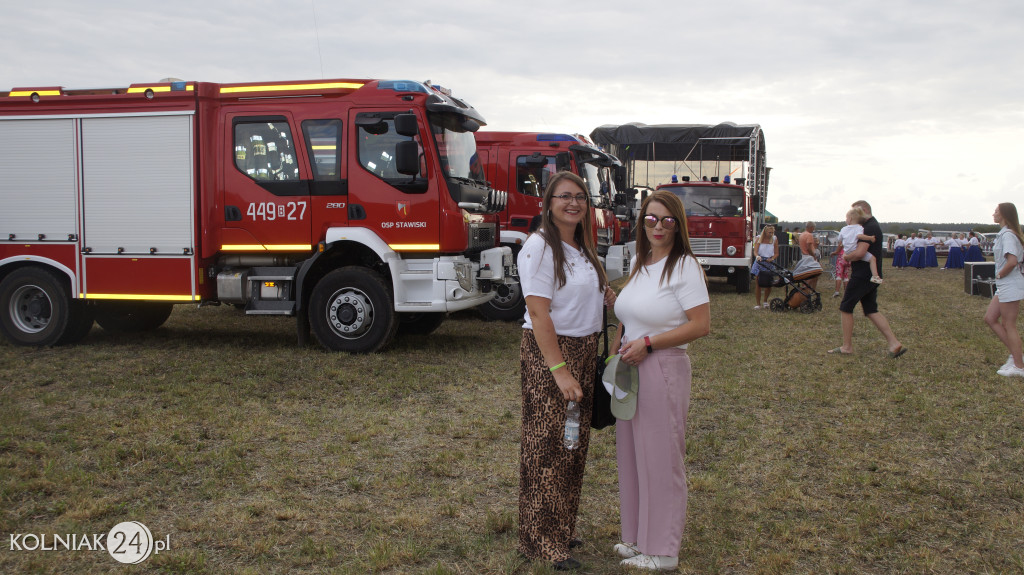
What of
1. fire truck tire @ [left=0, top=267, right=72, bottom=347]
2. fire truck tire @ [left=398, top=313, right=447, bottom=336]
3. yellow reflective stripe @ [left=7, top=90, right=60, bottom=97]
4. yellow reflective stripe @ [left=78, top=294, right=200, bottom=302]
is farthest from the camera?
fire truck tire @ [left=398, top=313, right=447, bottom=336]

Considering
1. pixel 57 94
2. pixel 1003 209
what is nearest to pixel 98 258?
pixel 57 94

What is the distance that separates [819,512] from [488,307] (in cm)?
Answer: 792

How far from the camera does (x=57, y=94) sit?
28.6 ft

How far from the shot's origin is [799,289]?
13.6 metres

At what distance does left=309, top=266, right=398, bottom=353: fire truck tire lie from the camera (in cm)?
843

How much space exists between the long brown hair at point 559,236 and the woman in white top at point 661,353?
19 cm

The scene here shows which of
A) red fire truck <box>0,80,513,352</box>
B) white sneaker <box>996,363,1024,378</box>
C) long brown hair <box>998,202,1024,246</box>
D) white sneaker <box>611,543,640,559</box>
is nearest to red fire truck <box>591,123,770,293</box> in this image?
white sneaker <box>996,363,1024,378</box>

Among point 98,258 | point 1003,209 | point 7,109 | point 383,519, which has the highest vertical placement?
point 7,109

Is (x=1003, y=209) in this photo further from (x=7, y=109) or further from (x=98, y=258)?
(x=7, y=109)

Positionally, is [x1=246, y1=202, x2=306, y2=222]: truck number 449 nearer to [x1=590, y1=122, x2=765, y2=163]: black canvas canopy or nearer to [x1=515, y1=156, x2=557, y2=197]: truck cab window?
[x1=515, y1=156, x2=557, y2=197]: truck cab window

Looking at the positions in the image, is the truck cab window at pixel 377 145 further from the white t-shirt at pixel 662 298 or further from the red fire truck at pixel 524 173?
the white t-shirt at pixel 662 298

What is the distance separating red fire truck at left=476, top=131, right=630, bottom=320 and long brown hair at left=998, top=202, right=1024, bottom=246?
5575 millimetres

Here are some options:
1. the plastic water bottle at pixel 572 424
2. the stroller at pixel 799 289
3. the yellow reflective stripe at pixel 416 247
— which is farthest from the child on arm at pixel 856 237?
the plastic water bottle at pixel 572 424

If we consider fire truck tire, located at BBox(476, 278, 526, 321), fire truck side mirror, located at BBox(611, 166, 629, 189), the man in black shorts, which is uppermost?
fire truck side mirror, located at BBox(611, 166, 629, 189)
